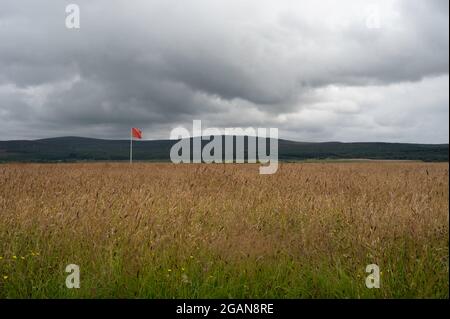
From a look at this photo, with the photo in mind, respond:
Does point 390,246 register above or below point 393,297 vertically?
above

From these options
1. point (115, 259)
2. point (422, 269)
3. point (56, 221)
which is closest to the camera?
point (422, 269)

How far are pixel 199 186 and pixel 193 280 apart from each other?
458 centimetres

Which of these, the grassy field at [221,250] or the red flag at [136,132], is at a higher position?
the red flag at [136,132]

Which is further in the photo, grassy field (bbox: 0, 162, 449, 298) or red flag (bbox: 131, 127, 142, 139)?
red flag (bbox: 131, 127, 142, 139)

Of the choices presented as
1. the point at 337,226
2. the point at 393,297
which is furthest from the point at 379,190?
the point at 393,297

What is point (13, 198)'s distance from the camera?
6176 mm

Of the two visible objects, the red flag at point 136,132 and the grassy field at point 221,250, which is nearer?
the grassy field at point 221,250

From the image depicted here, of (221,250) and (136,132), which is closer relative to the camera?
(221,250)

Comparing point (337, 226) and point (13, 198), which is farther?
point (13, 198)

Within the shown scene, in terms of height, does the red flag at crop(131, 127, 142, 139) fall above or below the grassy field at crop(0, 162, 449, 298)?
above
